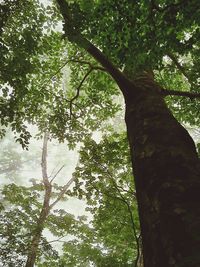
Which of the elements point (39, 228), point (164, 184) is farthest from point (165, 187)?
point (39, 228)

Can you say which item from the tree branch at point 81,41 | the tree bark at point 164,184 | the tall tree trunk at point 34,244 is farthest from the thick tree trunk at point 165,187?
the tall tree trunk at point 34,244

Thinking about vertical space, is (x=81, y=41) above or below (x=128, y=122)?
above

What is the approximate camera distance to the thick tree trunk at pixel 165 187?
192 centimetres

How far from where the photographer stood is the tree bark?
6.30ft

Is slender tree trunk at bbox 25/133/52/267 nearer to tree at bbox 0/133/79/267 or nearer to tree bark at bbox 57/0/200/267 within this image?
tree at bbox 0/133/79/267

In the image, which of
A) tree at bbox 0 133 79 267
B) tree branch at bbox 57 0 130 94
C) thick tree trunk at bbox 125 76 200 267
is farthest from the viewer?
tree at bbox 0 133 79 267

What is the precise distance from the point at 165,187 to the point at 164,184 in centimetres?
4

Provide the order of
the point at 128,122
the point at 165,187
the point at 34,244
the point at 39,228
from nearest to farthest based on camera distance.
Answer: the point at 165,187 → the point at 128,122 → the point at 34,244 → the point at 39,228

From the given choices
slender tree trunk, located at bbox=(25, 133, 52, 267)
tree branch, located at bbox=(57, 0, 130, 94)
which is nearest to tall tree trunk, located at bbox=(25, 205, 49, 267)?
slender tree trunk, located at bbox=(25, 133, 52, 267)

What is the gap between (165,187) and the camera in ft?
8.04

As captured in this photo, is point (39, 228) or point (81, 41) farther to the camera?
point (39, 228)

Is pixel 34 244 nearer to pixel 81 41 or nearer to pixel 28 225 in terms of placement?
pixel 28 225

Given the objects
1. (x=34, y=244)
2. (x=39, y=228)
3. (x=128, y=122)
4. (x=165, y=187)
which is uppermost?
(x=39, y=228)

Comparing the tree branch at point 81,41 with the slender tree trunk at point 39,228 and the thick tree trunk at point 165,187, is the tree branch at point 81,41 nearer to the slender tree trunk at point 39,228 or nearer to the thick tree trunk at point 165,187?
the thick tree trunk at point 165,187
